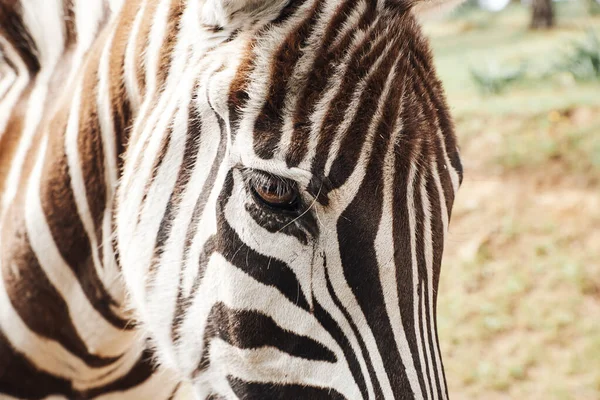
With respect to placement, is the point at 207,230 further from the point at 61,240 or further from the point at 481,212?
the point at 481,212

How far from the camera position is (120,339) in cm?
214

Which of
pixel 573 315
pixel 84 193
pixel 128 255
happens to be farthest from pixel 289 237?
pixel 573 315

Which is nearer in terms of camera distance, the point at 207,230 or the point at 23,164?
the point at 207,230

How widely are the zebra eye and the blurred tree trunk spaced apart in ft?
45.0

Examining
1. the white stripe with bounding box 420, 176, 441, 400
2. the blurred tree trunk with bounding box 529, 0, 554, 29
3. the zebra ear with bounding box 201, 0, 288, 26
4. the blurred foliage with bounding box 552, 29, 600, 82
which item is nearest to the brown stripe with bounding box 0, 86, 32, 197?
the zebra ear with bounding box 201, 0, 288, 26

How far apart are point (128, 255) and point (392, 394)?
86 centimetres

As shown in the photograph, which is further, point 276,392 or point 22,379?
point 22,379

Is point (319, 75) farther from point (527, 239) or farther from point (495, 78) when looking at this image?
point (495, 78)

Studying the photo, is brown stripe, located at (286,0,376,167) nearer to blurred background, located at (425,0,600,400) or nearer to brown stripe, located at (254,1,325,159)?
brown stripe, located at (254,1,325,159)

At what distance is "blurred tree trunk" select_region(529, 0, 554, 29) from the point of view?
1333cm

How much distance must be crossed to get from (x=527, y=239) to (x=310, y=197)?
5.42m

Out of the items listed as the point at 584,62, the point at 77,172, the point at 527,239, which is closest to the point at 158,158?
the point at 77,172

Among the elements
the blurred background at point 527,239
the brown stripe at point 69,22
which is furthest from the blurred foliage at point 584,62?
the brown stripe at point 69,22

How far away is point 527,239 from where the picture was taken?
20.5 ft
